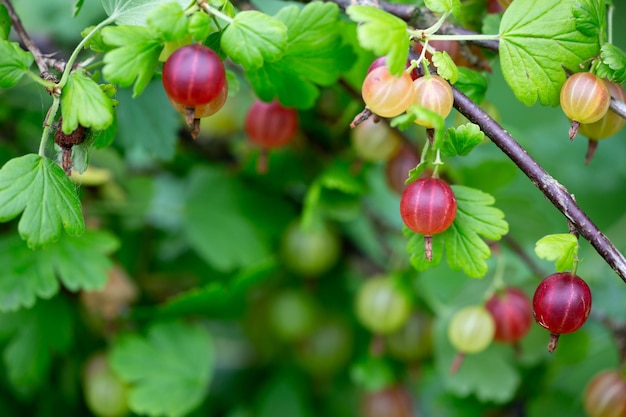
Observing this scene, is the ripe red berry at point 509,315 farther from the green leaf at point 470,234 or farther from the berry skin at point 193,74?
the berry skin at point 193,74

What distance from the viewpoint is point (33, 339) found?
0.79m

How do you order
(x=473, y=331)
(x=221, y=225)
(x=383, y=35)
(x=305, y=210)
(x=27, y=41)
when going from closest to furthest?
(x=383, y=35)
(x=27, y=41)
(x=473, y=331)
(x=305, y=210)
(x=221, y=225)

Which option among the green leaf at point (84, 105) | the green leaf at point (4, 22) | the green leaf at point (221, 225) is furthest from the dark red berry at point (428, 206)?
the green leaf at point (221, 225)

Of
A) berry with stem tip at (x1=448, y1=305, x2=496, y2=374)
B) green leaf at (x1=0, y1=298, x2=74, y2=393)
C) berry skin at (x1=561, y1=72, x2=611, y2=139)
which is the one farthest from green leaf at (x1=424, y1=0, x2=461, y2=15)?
green leaf at (x1=0, y1=298, x2=74, y2=393)

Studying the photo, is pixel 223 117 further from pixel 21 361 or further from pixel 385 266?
pixel 21 361

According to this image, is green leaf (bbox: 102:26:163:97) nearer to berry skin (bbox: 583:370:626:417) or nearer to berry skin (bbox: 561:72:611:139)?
berry skin (bbox: 561:72:611:139)

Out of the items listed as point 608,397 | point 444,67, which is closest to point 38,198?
point 444,67

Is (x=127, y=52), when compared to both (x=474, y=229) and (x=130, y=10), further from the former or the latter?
(x=474, y=229)

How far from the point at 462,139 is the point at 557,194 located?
0.23 ft

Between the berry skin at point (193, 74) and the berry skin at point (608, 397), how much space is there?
0.52 meters

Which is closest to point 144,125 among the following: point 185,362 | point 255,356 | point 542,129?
point 185,362

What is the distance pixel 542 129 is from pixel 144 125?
2.58 ft

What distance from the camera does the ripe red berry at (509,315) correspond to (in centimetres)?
72

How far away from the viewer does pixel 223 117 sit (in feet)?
3.21
